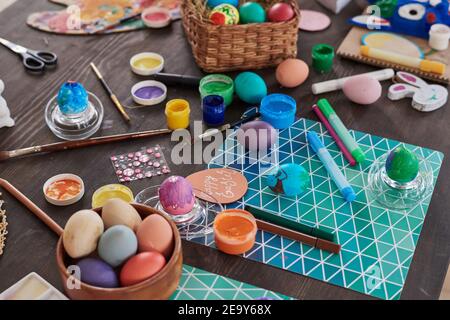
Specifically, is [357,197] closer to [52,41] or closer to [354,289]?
[354,289]

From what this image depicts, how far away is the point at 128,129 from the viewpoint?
1.13 m

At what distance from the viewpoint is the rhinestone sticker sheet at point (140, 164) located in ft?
3.39

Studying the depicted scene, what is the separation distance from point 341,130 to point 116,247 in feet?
1.73

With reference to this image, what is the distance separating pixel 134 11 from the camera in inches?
56.6

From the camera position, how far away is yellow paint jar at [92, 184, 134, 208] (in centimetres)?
98

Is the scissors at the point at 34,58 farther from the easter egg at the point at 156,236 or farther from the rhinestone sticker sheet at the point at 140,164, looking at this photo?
the easter egg at the point at 156,236

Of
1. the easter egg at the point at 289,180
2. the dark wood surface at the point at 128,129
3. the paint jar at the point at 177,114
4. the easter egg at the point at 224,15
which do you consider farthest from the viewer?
the easter egg at the point at 224,15

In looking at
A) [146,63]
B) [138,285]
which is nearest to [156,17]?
[146,63]

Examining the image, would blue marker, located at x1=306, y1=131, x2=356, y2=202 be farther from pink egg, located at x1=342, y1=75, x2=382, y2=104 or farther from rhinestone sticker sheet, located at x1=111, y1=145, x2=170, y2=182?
rhinestone sticker sheet, located at x1=111, y1=145, x2=170, y2=182

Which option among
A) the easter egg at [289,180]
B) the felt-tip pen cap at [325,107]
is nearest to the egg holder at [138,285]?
the easter egg at [289,180]

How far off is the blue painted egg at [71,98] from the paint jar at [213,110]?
23 centimetres

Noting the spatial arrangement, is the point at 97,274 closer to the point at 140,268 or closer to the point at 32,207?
the point at 140,268

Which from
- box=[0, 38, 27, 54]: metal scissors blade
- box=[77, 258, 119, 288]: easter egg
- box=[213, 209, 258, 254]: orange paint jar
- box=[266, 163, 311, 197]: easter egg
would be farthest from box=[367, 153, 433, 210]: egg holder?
box=[0, 38, 27, 54]: metal scissors blade

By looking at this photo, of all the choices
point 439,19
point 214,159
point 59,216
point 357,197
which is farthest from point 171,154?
point 439,19
